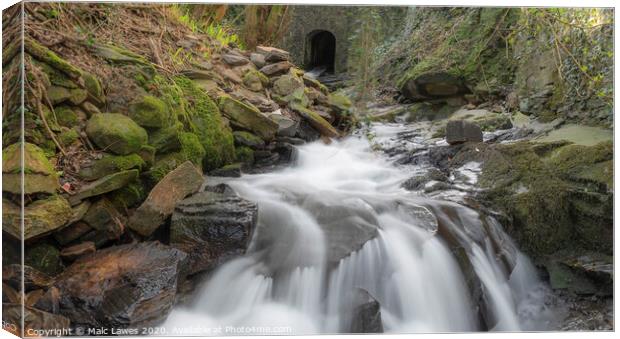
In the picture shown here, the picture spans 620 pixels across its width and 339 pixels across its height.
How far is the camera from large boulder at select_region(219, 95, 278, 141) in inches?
112

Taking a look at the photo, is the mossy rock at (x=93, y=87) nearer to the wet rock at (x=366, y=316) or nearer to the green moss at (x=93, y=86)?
the green moss at (x=93, y=86)

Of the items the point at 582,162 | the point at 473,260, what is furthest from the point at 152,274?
the point at 582,162

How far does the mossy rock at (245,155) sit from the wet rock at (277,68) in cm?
49

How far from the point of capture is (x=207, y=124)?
2.78 meters

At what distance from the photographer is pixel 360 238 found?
2484mm

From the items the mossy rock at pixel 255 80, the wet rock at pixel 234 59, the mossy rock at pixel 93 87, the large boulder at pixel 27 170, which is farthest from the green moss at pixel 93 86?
the mossy rock at pixel 255 80

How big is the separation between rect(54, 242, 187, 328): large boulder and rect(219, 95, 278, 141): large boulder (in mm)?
945

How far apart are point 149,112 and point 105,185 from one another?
18.4 inches

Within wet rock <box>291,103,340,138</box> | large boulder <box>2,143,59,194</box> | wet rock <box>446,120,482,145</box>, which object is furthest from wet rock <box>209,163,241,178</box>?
wet rock <box>446,120,482,145</box>

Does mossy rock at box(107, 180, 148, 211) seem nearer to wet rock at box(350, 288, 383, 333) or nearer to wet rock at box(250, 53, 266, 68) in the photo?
wet rock at box(250, 53, 266, 68)

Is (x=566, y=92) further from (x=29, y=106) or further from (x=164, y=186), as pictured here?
(x=29, y=106)

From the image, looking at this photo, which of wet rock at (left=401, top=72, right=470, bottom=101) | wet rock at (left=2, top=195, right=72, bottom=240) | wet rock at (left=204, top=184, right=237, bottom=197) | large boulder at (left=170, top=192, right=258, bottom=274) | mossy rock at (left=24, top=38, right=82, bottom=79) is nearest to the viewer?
wet rock at (left=2, top=195, right=72, bottom=240)

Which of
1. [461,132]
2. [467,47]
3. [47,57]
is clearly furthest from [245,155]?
[467,47]

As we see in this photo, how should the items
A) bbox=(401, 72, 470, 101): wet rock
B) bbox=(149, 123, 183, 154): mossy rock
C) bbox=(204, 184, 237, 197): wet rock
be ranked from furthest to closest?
bbox=(401, 72, 470, 101): wet rock, bbox=(204, 184, 237, 197): wet rock, bbox=(149, 123, 183, 154): mossy rock
